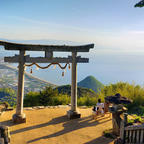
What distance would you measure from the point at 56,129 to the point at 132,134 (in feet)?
12.7

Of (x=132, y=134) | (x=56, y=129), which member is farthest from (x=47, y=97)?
(x=132, y=134)

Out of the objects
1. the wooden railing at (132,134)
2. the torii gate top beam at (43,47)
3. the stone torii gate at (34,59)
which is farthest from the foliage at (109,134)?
the torii gate top beam at (43,47)

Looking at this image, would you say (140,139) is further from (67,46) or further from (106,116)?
(67,46)

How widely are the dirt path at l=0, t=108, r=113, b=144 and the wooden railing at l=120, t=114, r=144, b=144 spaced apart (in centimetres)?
116

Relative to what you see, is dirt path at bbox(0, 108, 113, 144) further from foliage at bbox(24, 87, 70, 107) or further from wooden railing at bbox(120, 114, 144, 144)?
foliage at bbox(24, 87, 70, 107)

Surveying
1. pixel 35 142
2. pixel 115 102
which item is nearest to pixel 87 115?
pixel 115 102

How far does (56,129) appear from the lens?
848 centimetres

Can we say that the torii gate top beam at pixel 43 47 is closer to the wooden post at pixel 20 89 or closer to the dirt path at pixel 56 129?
the wooden post at pixel 20 89

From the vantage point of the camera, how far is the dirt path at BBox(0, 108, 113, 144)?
287 inches

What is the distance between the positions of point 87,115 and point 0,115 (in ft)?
17.2

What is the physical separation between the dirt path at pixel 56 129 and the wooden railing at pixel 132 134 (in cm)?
116

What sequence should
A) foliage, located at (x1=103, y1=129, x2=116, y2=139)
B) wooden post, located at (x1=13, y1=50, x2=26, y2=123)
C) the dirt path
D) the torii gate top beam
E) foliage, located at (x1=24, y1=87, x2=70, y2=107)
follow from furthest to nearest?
foliage, located at (x1=24, y1=87, x2=70, y2=107) → wooden post, located at (x1=13, y1=50, x2=26, y2=123) → the torii gate top beam → foliage, located at (x1=103, y1=129, x2=116, y2=139) → the dirt path

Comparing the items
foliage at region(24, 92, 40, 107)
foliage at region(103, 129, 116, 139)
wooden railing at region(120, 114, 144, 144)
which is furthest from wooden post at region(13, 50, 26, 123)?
wooden railing at region(120, 114, 144, 144)

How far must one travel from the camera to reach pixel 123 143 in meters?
6.16
